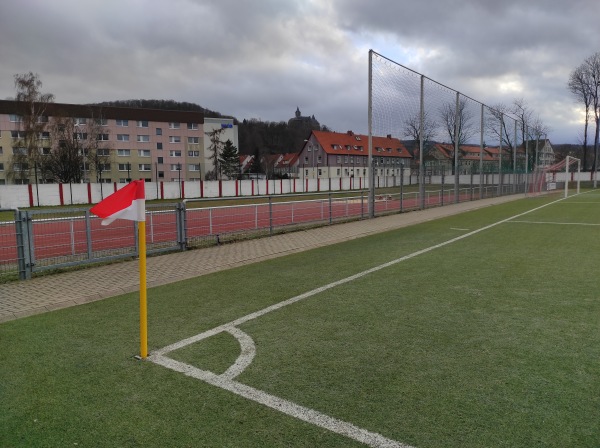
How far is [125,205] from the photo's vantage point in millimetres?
4031

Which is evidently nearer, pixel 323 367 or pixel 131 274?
pixel 323 367

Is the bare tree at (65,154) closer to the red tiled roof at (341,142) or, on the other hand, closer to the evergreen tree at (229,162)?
the evergreen tree at (229,162)

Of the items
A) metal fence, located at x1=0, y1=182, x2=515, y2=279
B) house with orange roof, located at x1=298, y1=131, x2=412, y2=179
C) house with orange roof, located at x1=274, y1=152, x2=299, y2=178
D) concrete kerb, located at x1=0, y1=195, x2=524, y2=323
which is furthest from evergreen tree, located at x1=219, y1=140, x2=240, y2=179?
concrete kerb, located at x1=0, y1=195, x2=524, y2=323

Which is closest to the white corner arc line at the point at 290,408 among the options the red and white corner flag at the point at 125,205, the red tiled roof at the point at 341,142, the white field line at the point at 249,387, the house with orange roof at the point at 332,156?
the white field line at the point at 249,387

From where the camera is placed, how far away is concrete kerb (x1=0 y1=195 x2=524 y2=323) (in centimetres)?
626

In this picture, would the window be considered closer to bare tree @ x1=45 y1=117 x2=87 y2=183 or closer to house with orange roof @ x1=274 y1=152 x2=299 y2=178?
bare tree @ x1=45 y1=117 x2=87 y2=183

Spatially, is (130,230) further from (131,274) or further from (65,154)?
(65,154)

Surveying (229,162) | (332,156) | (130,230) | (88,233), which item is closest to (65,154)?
(229,162)

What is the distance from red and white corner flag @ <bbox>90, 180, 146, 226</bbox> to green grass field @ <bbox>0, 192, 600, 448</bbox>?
1373mm

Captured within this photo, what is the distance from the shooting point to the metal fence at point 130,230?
24.9ft

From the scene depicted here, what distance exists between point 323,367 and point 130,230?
276 inches

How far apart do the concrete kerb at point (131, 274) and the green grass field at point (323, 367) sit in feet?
1.61

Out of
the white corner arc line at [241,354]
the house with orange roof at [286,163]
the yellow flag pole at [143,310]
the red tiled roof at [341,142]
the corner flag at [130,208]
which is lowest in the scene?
the white corner arc line at [241,354]

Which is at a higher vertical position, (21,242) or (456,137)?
(456,137)
